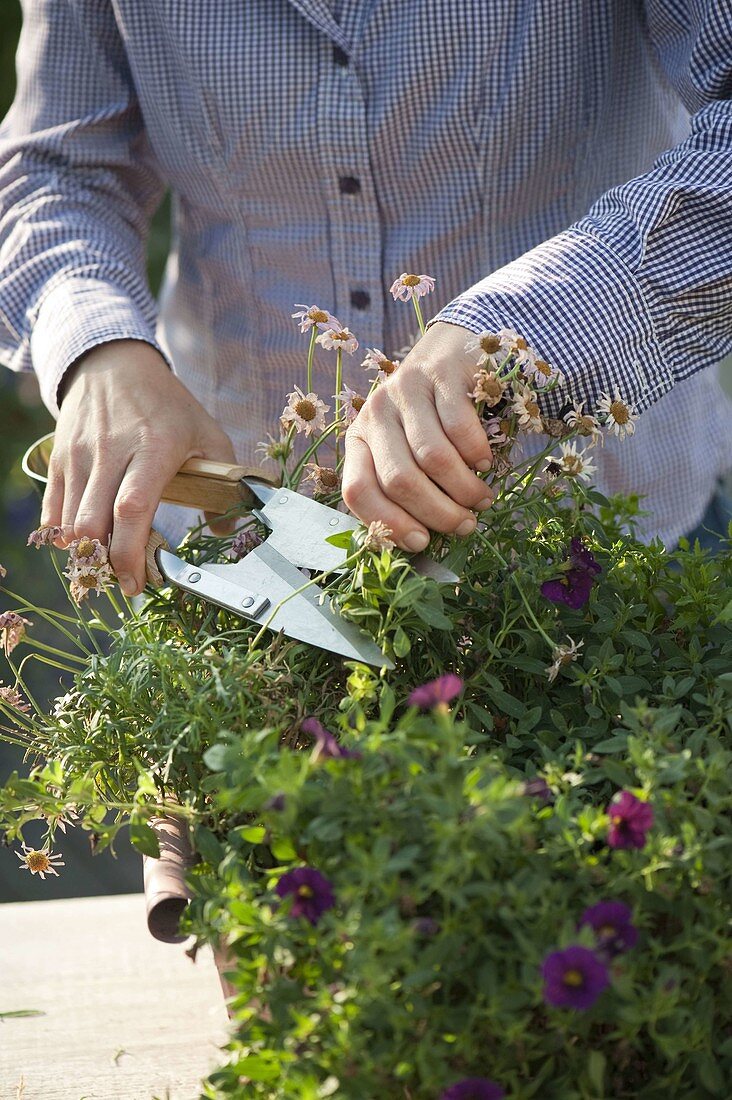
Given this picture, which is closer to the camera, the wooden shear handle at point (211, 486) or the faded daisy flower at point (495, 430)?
the faded daisy flower at point (495, 430)

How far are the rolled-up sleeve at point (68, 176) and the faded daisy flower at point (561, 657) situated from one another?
590mm

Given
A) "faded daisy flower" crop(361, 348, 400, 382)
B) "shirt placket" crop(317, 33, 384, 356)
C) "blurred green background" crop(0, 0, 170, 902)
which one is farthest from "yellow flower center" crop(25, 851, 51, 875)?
"blurred green background" crop(0, 0, 170, 902)

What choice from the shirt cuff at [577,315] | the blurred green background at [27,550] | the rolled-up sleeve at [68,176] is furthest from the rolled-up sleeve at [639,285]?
the blurred green background at [27,550]

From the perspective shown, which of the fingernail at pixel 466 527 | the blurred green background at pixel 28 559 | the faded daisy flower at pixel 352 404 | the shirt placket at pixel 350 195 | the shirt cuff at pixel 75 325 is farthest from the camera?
the blurred green background at pixel 28 559

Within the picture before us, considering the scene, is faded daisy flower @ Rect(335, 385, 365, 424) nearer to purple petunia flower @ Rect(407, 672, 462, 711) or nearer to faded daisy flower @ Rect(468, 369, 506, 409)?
faded daisy flower @ Rect(468, 369, 506, 409)

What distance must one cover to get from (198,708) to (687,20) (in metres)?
0.78

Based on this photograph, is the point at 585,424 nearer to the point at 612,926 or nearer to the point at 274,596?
the point at 274,596

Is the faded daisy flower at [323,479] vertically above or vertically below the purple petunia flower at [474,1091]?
above

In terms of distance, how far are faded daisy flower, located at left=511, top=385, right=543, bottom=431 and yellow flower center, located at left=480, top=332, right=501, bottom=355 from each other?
0.03 meters

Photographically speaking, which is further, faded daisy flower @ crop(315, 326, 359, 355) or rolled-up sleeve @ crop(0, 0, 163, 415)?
rolled-up sleeve @ crop(0, 0, 163, 415)

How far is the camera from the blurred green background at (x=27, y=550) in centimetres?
264

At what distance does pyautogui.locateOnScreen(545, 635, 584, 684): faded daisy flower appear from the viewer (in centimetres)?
67

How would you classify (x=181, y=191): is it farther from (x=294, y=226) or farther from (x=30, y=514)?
(x=30, y=514)

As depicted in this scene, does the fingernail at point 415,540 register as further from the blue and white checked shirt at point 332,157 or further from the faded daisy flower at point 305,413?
the blue and white checked shirt at point 332,157
